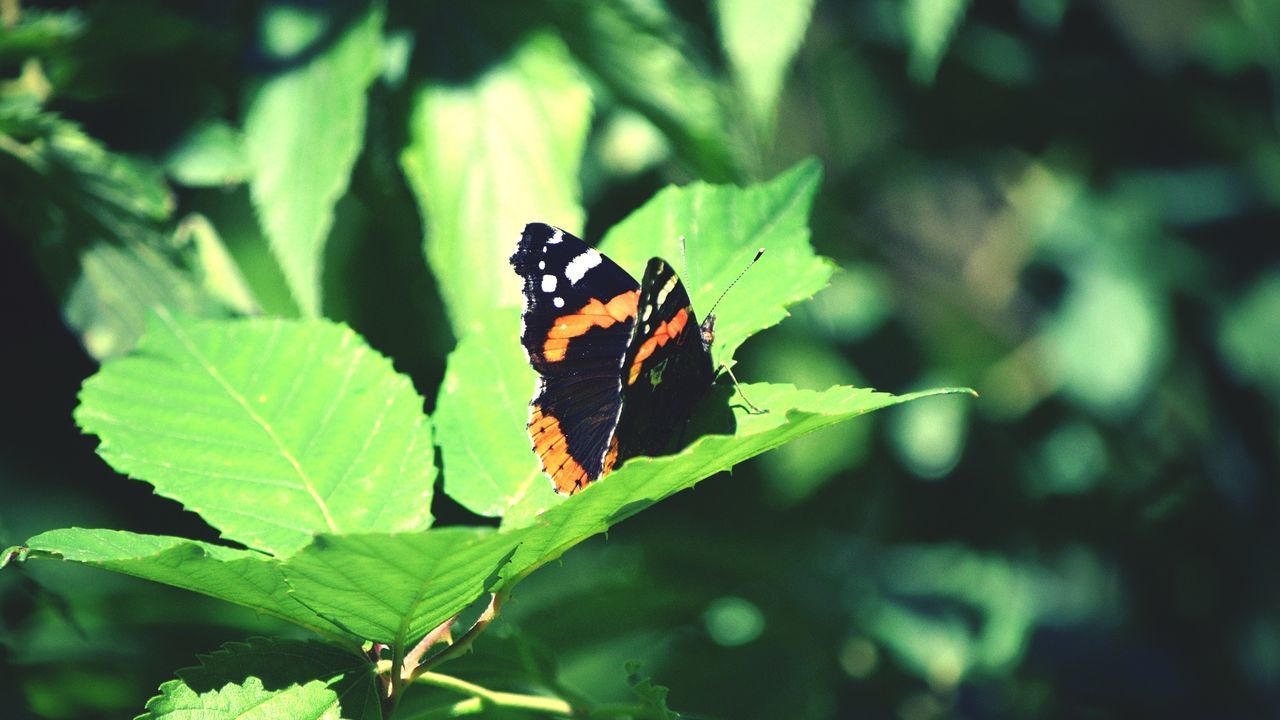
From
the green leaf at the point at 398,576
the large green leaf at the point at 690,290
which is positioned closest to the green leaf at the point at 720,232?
the large green leaf at the point at 690,290

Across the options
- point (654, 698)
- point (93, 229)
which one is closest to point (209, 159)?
point (93, 229)

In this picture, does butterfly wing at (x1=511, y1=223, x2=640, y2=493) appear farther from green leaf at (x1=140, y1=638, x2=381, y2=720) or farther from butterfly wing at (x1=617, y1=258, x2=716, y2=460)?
green leaf at (x1=140, y1=638, x2=381, y2=720)

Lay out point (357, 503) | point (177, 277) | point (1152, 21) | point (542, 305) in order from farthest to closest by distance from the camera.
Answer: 1. point (1152, 21)
2. point (177, 277)
3. point (542, 305)
4. point (357, 503)

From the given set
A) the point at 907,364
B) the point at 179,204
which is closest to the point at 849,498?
the point at 907,364

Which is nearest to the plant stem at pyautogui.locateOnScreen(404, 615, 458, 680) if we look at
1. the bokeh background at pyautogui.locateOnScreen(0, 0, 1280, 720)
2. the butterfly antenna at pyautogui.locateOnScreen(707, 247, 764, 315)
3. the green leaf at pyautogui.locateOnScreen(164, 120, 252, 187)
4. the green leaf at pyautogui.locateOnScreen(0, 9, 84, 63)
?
the bokeh background at pyautogui.locateOnScreen(0, 0, 1280, 720)

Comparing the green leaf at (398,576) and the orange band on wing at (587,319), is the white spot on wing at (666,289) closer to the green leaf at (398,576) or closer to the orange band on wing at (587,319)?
the orange band on wing at (587,319)

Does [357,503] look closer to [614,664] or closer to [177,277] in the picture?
[177,277]

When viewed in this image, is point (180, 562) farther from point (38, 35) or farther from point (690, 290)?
point (38, 35)
